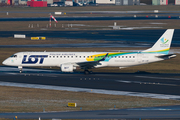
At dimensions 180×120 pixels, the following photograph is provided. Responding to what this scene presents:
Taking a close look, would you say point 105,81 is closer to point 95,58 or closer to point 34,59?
point 95,58

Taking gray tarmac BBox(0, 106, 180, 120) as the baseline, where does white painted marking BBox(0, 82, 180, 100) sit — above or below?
below

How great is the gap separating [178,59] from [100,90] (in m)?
30.4

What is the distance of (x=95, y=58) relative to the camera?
192 ft

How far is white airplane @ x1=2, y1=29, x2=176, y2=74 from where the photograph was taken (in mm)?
57844

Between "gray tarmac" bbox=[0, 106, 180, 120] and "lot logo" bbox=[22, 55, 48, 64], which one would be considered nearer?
"gray tarmac" bbox=[0, 106, 180, 120]

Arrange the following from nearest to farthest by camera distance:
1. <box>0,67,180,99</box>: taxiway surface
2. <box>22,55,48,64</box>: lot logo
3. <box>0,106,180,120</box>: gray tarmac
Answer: <box>0,106,180,120</box>: gray tarmac, <box>0,67,180,99</box>: taxiway surface, <box>22,55,48,64</box>: lot logo

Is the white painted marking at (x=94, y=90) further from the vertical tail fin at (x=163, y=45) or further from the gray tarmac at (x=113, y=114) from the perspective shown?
the vertical tail fin at (x=163, y=45)

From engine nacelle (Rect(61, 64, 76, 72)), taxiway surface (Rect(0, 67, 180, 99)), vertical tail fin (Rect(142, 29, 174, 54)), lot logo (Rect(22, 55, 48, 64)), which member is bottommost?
taxiway surface (Rect(0, 67, 180, 99))

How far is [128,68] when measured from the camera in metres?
64.7

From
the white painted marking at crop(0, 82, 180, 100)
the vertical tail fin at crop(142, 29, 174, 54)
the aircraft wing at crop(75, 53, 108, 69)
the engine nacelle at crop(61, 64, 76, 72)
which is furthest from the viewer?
the vertical tail fin at crop(142, 29, 174, 54)

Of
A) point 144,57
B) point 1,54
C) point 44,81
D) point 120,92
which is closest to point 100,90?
point 120,92

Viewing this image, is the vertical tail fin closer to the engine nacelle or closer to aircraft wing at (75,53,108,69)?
aircraft wing at (75,53,108,69)

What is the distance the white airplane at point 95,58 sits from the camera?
2277 inches

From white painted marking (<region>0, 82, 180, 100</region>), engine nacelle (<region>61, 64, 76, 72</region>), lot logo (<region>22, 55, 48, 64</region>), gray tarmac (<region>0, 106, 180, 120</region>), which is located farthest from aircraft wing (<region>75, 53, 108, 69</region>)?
gray tarmac (<region>0, 106, 180, 120</region>)
